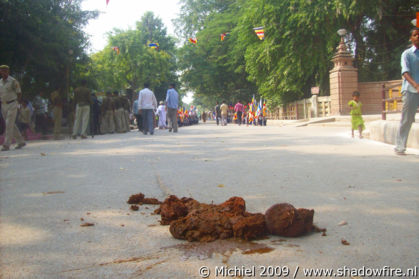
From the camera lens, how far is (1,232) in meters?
3.06

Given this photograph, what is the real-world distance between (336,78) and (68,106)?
48.2ft

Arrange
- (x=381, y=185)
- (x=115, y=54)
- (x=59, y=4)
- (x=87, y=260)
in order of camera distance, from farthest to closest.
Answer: (x=115, y=54)
(x=59, y=4)
(x=381, y=185)
(x=87, y=260)

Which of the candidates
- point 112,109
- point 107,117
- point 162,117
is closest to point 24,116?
point 107,117

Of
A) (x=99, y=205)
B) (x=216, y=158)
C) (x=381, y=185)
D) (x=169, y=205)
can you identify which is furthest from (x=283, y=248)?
(x=216, y=158)

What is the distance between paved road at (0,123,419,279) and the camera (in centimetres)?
240

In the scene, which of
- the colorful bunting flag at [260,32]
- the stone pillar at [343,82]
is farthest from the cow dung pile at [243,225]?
the colorful bunting flag at [260,32]

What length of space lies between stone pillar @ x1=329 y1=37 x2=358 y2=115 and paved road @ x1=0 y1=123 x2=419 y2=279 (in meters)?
16.8

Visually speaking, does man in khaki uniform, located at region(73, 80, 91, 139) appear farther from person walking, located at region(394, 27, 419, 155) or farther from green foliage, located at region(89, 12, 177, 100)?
green foliage, located at region(89, 12, 177, 100)

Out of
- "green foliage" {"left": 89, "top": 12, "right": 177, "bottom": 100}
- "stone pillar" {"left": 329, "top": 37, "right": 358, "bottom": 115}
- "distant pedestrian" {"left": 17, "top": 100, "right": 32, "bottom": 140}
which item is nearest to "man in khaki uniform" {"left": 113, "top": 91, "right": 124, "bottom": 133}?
"distant pedestrian" {"left": 17, "top": 100, "right": 32, "bottom": 140}

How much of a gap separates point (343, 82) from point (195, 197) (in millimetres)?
21000

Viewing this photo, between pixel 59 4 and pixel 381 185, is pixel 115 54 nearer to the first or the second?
pixel 59 4

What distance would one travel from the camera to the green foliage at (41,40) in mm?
14578

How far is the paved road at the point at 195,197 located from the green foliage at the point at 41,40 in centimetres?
948

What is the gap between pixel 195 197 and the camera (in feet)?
13.3
